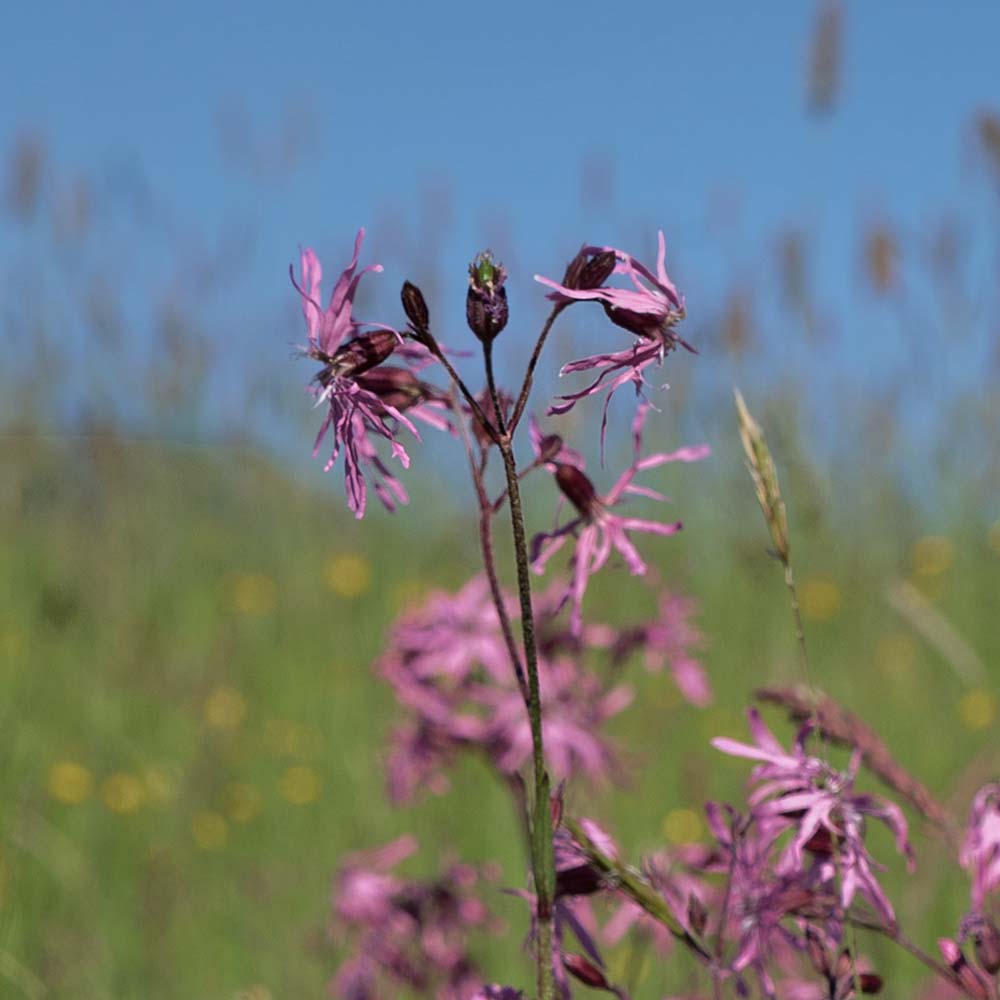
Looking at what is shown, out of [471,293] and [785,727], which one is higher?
[471,293]

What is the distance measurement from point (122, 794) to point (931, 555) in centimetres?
330

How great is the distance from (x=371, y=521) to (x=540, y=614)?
15.1ft

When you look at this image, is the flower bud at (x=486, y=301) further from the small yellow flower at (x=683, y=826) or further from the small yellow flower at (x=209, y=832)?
the small yellow flower at (x=209, y=832)

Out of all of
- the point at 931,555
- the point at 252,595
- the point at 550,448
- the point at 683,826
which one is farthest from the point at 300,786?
the point at 931,555

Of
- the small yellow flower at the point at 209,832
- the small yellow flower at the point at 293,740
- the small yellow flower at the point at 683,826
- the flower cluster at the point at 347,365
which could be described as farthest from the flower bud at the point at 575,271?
the small yellow flower at the point at 293,740

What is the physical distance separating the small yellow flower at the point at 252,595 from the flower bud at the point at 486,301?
4227 mm

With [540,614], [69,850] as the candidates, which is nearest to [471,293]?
[540,614]

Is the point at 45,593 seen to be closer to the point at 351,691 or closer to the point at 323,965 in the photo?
the point at 351,691

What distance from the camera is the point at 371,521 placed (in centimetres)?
605

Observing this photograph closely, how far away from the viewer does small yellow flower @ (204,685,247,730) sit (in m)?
3.72

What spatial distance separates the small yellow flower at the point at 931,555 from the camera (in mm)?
4859

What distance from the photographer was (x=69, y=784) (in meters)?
3.20

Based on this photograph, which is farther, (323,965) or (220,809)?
(220,809)

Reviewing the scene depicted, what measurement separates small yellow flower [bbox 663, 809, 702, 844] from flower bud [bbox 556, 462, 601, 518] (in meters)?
2.00
